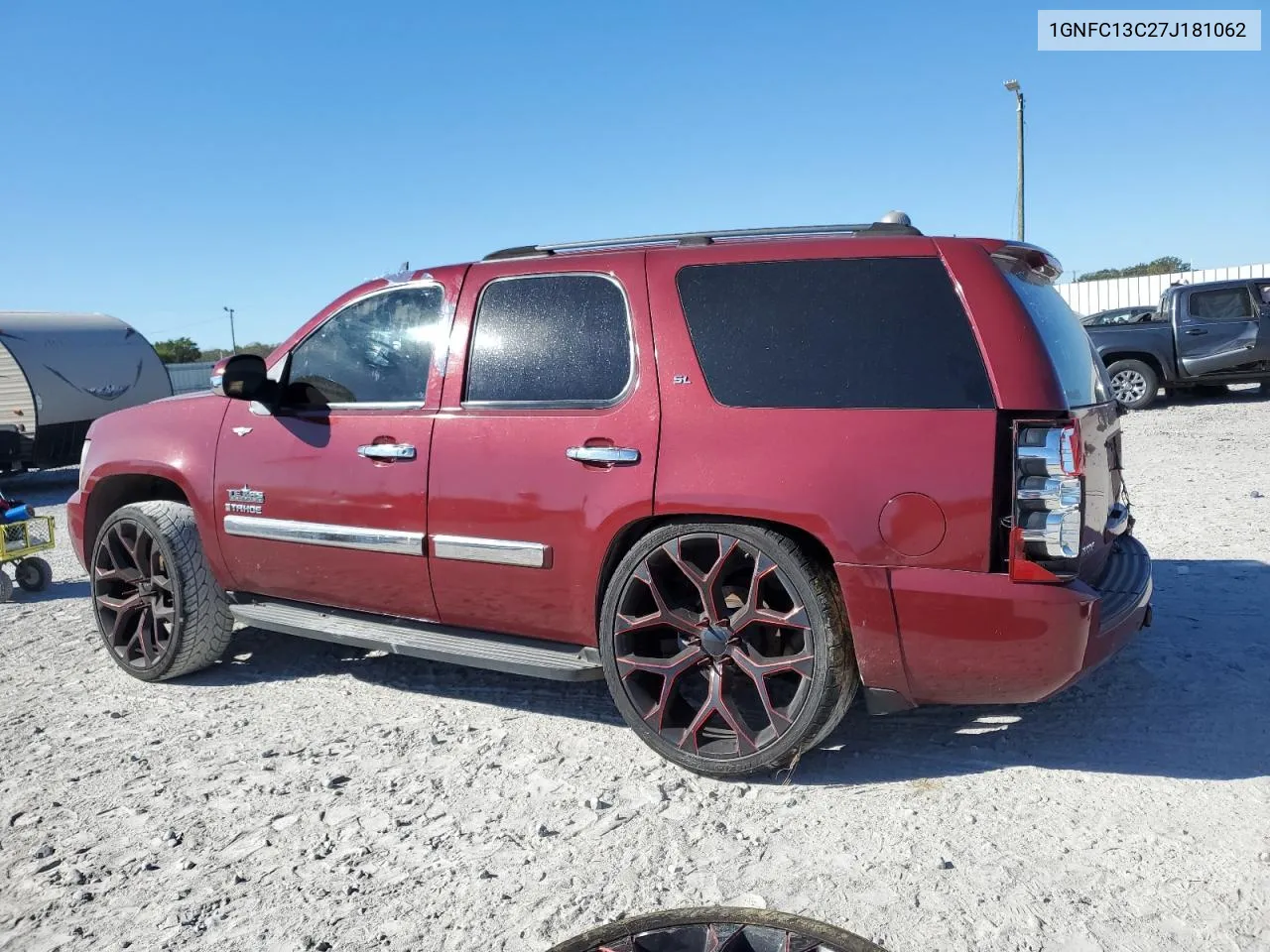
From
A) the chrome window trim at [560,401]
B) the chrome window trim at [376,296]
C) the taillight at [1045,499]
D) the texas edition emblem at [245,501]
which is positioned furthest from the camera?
the texas edition emblem at [245,501]

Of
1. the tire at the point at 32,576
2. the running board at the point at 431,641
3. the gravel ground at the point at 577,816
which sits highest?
the running board at the point at 431,641

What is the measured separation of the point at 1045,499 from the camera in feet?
9.18

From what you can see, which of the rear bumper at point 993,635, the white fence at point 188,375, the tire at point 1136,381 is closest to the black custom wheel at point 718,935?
the rear bumper at point 993,635

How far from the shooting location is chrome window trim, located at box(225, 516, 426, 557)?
377 cm

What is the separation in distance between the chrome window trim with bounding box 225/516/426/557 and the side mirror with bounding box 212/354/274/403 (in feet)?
1.76

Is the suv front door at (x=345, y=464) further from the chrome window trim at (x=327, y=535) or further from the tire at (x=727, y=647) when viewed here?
the tire at (x=727, y=647)

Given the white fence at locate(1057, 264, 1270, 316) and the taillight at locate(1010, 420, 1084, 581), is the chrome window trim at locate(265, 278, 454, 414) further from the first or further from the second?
the white fence at locate(1057, 264, 1270, 316)

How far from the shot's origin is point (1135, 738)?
11.3 feet

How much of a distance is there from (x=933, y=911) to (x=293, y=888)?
1.71 m

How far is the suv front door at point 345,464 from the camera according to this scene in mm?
3807

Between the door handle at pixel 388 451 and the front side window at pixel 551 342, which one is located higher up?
the front side window at pixel 551 342

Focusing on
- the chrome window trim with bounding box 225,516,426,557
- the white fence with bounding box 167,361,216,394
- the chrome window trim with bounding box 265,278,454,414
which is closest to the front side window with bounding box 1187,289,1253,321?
the chrome window trim with bounding box 265,278,454,414

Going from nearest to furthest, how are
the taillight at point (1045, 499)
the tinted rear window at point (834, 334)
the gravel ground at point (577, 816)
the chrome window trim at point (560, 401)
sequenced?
the gravel ground at point (577, 816), the taillight at point (1045, 499), the tinted rear window at point (834, 334), the chrome window trim at point (560, 401)

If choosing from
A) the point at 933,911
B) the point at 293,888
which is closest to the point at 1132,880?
the point at 933,911
